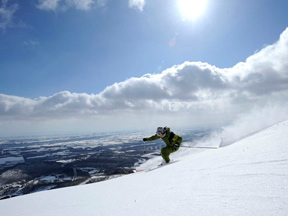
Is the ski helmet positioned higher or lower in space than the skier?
higher

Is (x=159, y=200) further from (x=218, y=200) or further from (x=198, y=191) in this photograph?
(x=218, y=200)

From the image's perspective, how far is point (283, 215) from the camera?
170 cm

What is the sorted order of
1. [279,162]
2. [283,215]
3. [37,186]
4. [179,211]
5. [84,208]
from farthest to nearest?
[37,186]
[84,208]
[279,162]
[179,211]
[283,215]

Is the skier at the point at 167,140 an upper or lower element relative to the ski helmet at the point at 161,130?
lower

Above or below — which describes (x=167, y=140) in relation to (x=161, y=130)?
below

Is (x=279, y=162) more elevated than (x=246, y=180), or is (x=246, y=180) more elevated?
(x=279, y=162)

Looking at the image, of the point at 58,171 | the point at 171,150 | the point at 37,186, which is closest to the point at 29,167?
the point at 58,171

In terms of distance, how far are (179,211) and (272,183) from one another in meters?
1.58

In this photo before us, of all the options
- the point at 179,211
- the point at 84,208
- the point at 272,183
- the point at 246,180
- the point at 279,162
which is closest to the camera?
the point at 179,211

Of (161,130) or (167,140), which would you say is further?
(167,140)

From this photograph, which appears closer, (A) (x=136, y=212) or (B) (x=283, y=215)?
(B) (x=283, y=215)

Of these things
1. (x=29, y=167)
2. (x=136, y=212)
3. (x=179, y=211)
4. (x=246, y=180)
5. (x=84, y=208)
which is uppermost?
(x=246, y=180)

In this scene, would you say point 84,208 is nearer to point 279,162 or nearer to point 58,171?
point 279,162

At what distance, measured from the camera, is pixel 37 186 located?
8188 cm
